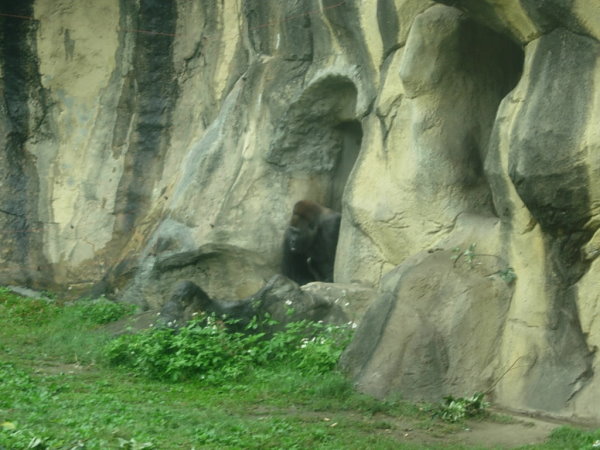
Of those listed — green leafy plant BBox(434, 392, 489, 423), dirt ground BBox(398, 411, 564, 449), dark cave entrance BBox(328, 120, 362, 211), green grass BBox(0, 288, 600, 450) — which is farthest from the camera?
dark cave entrance BBox(328, 120, 362, 211)

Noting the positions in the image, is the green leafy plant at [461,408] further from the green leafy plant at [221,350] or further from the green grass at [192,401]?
the green leafy plant at [221,350]

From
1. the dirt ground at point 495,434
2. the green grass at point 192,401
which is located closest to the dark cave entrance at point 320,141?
the green grass at point 192,401

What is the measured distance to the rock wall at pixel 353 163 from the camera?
7.33 m

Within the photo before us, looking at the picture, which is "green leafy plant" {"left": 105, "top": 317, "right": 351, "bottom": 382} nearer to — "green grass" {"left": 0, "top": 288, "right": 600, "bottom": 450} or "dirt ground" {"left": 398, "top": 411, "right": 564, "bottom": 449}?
"green grass" {"left": 0, "top": 288, "right": 600, "bottom": 450}

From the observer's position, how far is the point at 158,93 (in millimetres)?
14820

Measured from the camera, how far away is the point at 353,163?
1242 cm

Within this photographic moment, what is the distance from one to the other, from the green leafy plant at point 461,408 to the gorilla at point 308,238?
447 centimetres

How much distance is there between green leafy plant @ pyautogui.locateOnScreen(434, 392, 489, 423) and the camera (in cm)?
730

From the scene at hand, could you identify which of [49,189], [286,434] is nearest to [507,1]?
[286,434]

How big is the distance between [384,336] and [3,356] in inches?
148

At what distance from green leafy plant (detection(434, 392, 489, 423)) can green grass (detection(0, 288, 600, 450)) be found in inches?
3.4

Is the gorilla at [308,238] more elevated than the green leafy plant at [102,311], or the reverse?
the gorilla at [308,238]

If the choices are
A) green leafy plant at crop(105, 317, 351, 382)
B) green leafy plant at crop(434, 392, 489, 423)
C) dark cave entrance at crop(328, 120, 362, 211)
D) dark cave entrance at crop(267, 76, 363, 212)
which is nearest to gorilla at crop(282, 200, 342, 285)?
dark cave entrance at crop(267, 76, 363, 212)

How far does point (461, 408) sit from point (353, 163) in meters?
5.45
